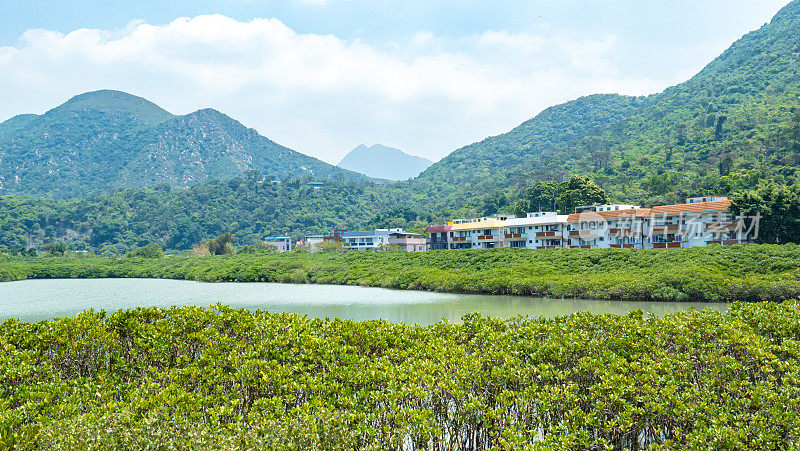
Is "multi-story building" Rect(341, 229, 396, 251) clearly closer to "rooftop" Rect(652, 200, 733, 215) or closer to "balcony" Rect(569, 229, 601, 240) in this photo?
"balcony" Rect(569, 229, 601, 240)

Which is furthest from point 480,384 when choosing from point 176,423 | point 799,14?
point 799,14

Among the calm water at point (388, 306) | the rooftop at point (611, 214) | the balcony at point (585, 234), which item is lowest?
the calm water at point (388, 306)

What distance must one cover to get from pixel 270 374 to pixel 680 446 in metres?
3.72

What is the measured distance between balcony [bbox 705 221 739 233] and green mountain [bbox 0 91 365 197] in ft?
427

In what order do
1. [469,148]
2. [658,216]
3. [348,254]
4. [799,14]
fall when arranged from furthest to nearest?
[469,148], [799,14], [348,254], [658,216]

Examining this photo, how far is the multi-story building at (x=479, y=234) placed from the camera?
47.1 metres

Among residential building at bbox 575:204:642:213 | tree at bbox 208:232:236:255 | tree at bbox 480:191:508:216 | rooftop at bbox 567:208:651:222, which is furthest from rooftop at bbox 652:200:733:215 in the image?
tree at bbox 208:232:236:255

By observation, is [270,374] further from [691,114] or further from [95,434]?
[691,114]

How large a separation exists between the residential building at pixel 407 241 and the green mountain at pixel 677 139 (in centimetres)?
2151

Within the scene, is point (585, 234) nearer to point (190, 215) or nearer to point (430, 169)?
point (190, 215)

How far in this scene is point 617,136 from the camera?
293 ft

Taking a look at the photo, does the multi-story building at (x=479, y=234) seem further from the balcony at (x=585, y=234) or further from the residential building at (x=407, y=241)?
the residential building at (x=407, y=241)

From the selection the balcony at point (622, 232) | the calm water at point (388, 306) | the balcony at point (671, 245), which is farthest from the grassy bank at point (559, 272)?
the balcony at point (622, 232)

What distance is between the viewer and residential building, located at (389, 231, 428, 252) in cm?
5981
